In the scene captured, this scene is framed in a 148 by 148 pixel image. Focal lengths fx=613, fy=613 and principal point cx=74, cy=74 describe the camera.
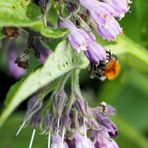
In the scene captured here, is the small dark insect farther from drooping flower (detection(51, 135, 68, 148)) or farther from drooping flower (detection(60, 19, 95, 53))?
drooping flower (detection(51, 135, 68, 148))

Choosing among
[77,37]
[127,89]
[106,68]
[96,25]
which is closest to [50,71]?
[77,37]

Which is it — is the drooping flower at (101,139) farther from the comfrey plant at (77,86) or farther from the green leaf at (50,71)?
the green leaf at (50,71)

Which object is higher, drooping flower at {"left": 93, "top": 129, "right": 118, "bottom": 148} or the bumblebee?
the bumblebee

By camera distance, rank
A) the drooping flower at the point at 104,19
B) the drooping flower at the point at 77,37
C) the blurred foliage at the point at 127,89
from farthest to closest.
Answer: the blurred foliage at the point at 127,89, the drooping flower at the point at 104,19, the drooping flower at the point at 77,37

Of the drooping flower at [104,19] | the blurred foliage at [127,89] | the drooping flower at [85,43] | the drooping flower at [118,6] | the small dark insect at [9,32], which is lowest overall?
the blurred foliage at [127,89]

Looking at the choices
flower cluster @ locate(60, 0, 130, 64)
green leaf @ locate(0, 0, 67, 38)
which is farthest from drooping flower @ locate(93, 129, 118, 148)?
green leaf @ locate(0, 0, 67, 38)

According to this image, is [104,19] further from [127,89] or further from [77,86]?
[127,89]

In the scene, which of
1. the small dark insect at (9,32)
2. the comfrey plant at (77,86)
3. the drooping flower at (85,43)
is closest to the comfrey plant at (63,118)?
the comfrey plant at (77,86)
